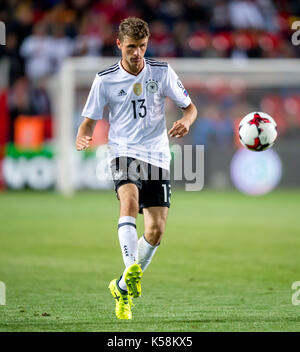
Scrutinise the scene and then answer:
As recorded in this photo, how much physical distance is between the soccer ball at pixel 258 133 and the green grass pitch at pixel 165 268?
1265 mm

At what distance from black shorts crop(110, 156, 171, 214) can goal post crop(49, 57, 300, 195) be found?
10922 millimetres

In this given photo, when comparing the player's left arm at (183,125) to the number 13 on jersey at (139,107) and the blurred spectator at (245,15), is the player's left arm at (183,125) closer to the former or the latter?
the number 13 on jersey at (139,107)

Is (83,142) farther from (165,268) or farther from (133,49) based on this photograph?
(165,268)

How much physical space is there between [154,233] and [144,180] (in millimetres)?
421

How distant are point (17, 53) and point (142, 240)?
13305 mm

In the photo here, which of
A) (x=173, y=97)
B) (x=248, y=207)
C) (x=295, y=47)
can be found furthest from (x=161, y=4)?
(x=173, y=97)

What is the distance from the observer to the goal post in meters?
17.2

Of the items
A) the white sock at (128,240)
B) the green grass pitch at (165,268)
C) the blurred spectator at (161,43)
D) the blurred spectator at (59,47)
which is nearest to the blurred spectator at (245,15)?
the blurred spectator at (161,43)

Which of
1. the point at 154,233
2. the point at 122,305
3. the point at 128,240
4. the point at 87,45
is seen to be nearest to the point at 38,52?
the point at 87,45

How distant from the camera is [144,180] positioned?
617cm

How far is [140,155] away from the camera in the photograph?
6.22 metres

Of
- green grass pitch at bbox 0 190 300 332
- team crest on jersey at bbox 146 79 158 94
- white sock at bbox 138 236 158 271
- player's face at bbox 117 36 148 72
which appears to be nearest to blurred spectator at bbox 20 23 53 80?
green grass pitch at bbox 0 190 300 332
